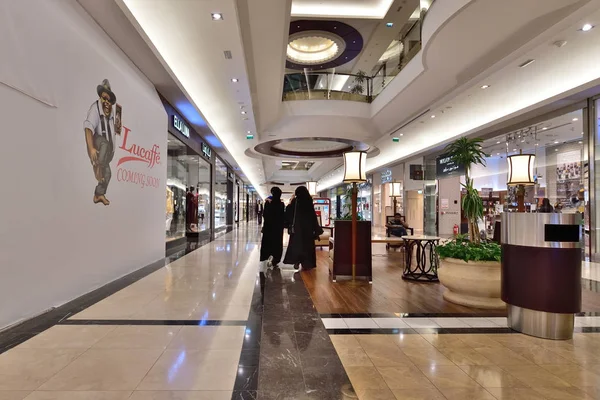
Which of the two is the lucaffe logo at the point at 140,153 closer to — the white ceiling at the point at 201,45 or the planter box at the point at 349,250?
the white ceiling at the point at 201,45

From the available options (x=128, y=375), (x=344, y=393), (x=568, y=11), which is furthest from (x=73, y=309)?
(x=568, y=11)

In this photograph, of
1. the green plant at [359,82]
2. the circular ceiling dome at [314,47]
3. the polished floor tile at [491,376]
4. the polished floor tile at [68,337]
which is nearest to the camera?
the polished floor tile at [491,376]

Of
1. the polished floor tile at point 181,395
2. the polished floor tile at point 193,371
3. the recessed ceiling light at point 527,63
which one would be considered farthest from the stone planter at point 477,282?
the recessed ceiling light at point 527,63

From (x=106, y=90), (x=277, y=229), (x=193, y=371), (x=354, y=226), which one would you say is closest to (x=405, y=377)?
(x=193, y=371)

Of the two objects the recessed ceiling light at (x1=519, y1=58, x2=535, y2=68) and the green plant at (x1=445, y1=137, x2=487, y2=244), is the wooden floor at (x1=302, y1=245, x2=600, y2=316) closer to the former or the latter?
the green plant at (x1=445, y1=137, x2=487, y2=244)

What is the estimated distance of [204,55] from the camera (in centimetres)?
622

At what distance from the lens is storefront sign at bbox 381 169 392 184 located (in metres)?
17.8

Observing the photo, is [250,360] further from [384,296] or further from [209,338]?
[384,296]

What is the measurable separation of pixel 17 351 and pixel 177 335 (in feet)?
3.57

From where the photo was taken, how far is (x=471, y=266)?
3.75 metres

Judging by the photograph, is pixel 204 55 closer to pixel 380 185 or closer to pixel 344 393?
pixel 344 393

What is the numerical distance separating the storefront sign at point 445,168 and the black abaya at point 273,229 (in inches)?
306

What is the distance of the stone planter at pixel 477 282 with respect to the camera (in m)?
3.68

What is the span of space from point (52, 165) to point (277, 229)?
3.68m
